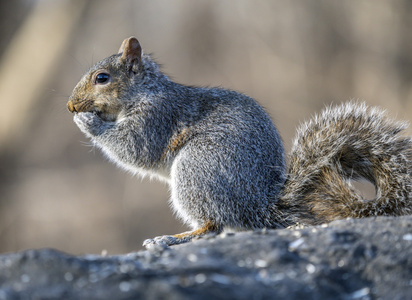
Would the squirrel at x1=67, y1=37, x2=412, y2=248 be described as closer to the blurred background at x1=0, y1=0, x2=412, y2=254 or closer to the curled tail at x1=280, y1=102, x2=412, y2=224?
the curled tail at x1=280, y1=102, x2=412, y2=224

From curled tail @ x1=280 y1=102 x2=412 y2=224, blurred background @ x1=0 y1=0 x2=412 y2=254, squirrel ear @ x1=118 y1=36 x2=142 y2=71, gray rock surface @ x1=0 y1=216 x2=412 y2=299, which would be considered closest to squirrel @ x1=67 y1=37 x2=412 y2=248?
curled tail @ x1=280 y1=102 x2=412 y2=224

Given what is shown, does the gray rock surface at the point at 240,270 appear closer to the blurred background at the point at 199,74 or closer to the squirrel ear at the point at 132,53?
the squirrel ear at the point at 132,53

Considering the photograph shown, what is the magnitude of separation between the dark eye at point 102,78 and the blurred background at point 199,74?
2900 millimetres

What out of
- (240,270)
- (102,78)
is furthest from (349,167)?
(102,78)

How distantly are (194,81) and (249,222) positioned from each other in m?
4.03

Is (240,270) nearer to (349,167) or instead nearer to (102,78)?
(349,167)

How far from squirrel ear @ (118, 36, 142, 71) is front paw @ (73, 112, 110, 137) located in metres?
0.32

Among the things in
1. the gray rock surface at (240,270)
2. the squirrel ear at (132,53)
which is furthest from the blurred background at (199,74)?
the gray rock surface at (240,270)

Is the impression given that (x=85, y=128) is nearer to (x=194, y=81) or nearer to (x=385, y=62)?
(x=194, y=81)

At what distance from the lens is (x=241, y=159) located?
280cm

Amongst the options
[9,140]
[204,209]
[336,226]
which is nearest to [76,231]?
Answer: [9,140]

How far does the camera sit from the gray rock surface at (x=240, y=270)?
60.5 inches

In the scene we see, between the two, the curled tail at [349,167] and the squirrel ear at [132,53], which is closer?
the curled tail at [349,167]

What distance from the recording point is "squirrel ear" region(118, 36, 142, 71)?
3.29 m
